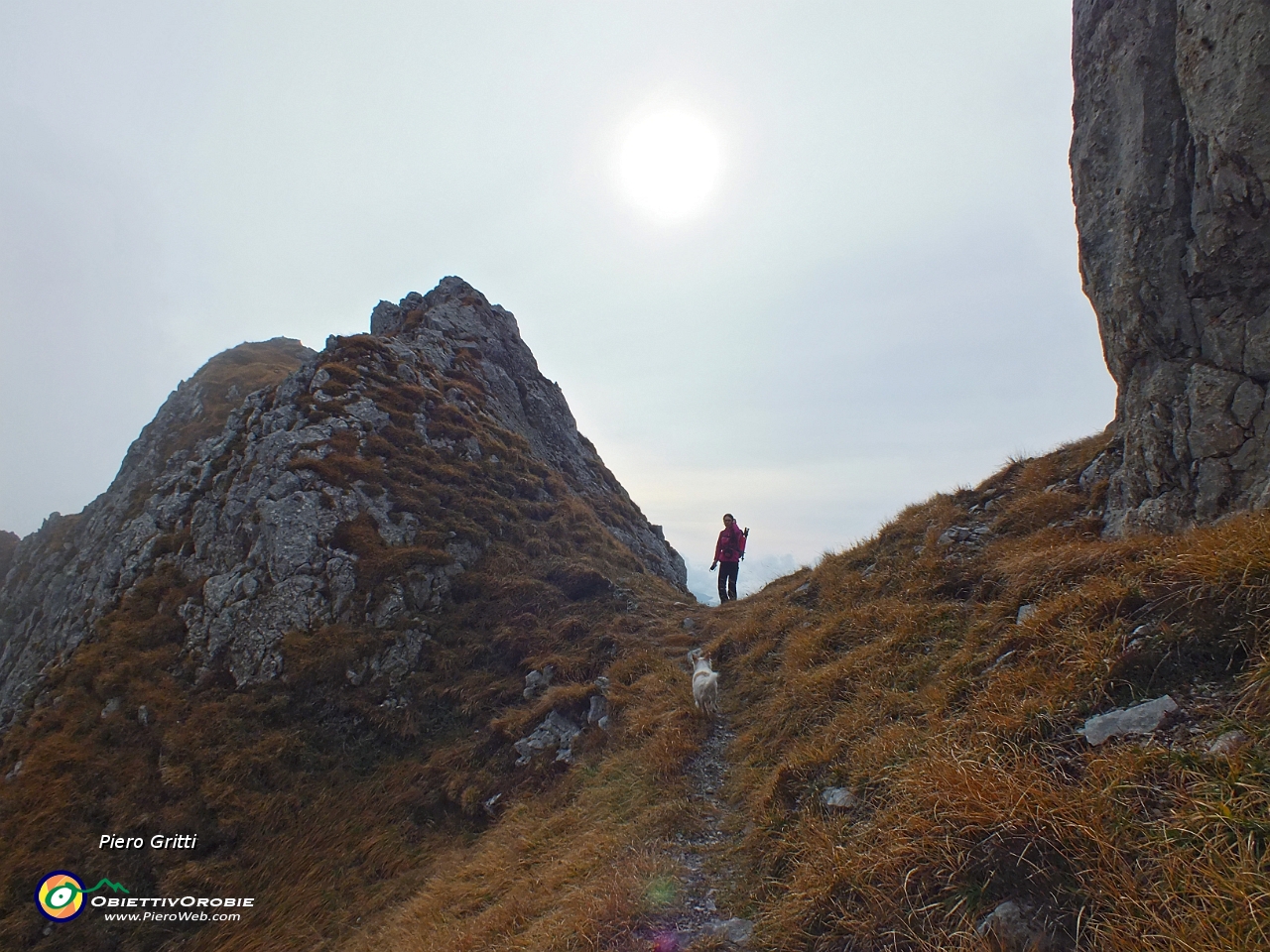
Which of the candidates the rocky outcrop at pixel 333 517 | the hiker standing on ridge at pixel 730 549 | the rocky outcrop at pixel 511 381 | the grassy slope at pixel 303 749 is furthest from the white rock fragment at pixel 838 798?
the rocky outcrop at pixel 511 381

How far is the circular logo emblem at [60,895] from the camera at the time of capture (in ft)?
32.8

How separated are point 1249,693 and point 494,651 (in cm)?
1504

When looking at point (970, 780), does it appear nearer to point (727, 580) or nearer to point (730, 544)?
point (730, 544)

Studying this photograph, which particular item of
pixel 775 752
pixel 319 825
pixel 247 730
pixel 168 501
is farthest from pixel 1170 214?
pixel 168 501

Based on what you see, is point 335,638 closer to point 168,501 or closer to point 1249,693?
point 168,501

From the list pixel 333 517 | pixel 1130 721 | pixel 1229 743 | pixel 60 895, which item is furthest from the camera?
pixel 333 517

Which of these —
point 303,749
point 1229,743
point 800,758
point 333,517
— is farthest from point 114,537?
point 1229,743

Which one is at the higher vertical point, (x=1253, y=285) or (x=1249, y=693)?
(x=1253, y=285)

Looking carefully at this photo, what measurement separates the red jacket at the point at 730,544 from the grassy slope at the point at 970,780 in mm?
8640

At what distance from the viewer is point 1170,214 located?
7.90 m

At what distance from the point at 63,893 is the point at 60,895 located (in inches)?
1.7

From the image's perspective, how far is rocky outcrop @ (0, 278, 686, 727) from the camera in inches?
601

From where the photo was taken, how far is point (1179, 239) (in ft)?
25.6

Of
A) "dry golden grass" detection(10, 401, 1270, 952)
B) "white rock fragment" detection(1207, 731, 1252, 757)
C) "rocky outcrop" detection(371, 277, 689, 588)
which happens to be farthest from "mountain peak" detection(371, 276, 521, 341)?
"white rock fragment" detection(1207, 731, 1252, 757)
